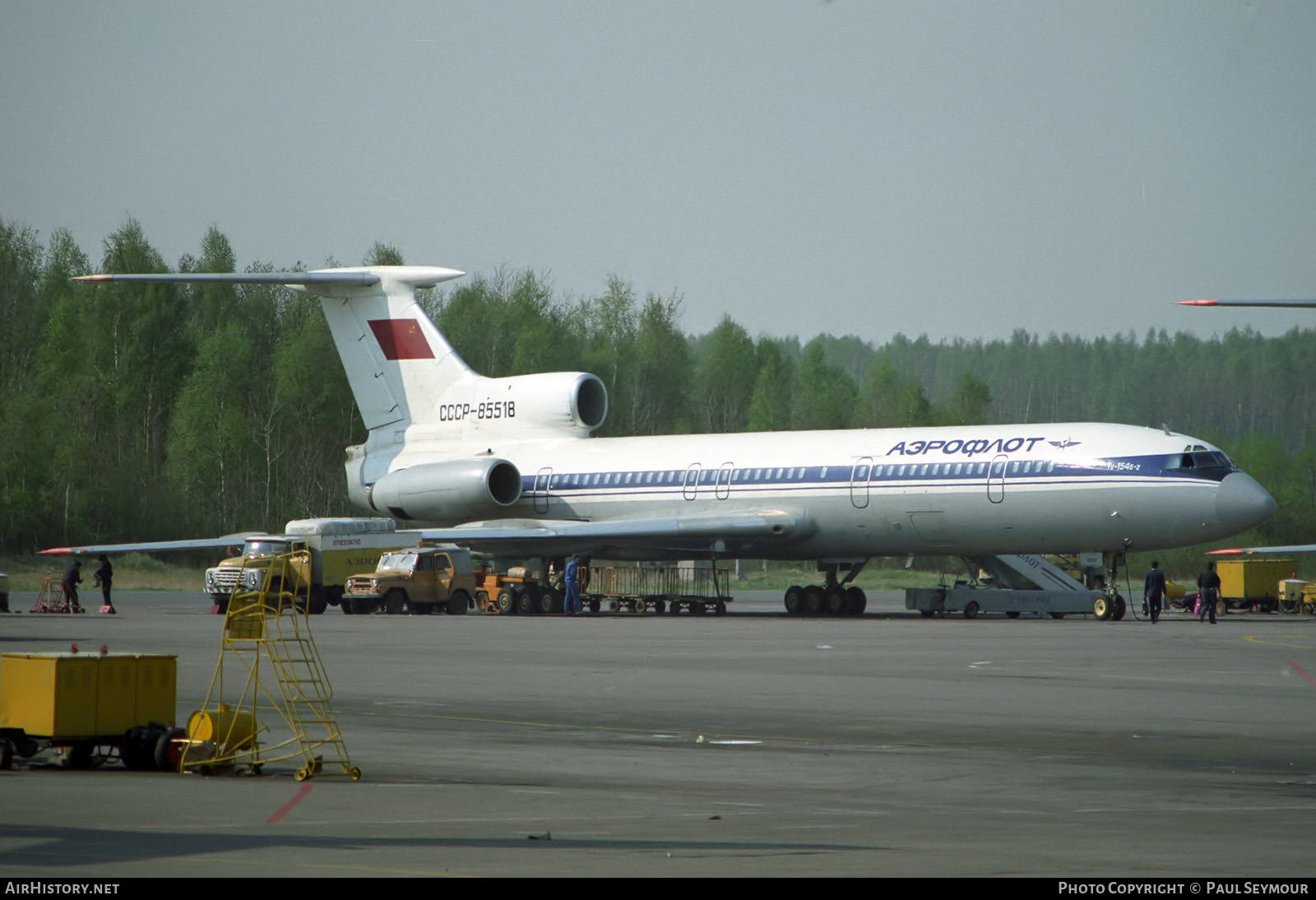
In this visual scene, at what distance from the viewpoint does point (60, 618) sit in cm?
3559

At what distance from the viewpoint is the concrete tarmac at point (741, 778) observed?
318 inches

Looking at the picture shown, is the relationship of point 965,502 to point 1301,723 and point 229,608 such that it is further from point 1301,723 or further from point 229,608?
point 229,608

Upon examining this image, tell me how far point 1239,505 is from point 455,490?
1922 centimetres

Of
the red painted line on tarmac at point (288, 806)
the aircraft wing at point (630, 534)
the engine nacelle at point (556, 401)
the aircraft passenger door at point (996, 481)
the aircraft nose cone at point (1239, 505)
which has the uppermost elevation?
the engine nacelle at point (556, 401)

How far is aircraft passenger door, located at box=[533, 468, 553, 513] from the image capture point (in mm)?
42938

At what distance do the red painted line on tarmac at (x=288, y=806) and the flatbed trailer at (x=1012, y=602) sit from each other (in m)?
26.6

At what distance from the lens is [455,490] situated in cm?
4234

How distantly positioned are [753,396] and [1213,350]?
5832 centimetres

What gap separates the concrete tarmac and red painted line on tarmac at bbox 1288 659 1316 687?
125 millimetres

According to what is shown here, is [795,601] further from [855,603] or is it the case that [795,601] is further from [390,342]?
[390,342]

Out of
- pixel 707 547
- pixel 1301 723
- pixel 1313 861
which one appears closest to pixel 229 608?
pixel 1313 861

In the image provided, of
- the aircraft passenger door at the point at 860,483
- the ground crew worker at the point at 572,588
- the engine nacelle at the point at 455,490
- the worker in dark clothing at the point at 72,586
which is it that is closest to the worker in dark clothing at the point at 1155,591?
the aircraft passenger door at the point at 860,483

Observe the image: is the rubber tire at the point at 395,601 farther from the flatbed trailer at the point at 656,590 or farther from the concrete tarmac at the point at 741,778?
the concrete tarmac at the point at 741,778

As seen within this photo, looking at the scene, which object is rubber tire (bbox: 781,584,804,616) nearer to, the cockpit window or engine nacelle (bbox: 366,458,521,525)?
engine nacelle (bbox: 366,458,521,525)
